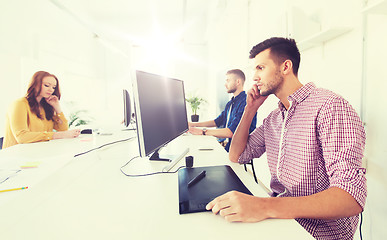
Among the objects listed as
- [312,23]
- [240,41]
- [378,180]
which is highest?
[240,41]

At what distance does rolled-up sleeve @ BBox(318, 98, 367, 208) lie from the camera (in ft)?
2.10

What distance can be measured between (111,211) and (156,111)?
1.73 ft

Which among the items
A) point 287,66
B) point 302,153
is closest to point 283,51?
point 287,66

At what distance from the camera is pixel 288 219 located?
589mm

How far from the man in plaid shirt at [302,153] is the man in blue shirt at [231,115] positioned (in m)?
0.71

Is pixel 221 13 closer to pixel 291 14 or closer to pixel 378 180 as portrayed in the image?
pixel 291 14

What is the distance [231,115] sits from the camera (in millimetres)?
2324

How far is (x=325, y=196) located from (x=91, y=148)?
152cm

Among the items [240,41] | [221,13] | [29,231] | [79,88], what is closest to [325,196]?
[29,231]

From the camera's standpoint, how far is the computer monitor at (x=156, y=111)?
0.88m

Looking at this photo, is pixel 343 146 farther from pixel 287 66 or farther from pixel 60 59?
pixel 60 59

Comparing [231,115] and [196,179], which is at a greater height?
[231,115]

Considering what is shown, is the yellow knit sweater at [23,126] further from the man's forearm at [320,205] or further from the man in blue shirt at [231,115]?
the man's forearm at [320,205]

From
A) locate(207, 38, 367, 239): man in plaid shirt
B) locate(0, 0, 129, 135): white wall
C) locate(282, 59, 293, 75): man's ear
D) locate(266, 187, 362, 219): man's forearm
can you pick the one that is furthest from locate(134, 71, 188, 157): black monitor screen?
locate(0, 0, 129, 135): white wall
